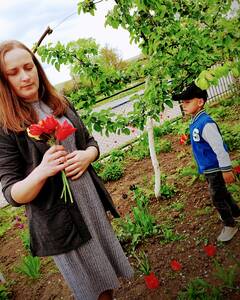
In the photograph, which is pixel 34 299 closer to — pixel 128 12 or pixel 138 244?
pixel 138 244

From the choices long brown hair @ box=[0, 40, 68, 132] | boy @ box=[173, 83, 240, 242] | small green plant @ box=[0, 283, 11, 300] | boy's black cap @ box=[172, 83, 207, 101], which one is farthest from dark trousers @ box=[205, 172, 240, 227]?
small green plant @ box=[0, 283, 11, 300]

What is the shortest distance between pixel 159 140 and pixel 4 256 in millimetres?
3737

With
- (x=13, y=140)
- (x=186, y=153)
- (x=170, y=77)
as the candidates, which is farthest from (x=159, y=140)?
(x=13, y=140)

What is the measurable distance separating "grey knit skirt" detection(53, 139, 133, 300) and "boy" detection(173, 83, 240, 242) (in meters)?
A: 1.14

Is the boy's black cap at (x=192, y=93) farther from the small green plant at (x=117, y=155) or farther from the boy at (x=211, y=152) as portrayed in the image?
the small green plant at (x=117, y=155)

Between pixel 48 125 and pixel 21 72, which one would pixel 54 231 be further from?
pixel 21 72

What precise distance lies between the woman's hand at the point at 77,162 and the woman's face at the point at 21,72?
0.39 m

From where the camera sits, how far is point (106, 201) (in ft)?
6.40

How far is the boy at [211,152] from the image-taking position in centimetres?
258

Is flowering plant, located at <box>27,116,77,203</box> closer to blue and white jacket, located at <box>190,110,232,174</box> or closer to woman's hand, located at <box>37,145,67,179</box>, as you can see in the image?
woman's hand, located at <box>37,145,67,179</box>

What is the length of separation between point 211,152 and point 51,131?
1646mm

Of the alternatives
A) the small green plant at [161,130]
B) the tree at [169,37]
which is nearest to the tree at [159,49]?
the tree at [169,37]

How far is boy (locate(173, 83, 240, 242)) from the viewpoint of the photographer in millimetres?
2576

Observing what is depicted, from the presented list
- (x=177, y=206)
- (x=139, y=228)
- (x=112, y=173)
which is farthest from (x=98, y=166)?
→ (x=139, y=228)
